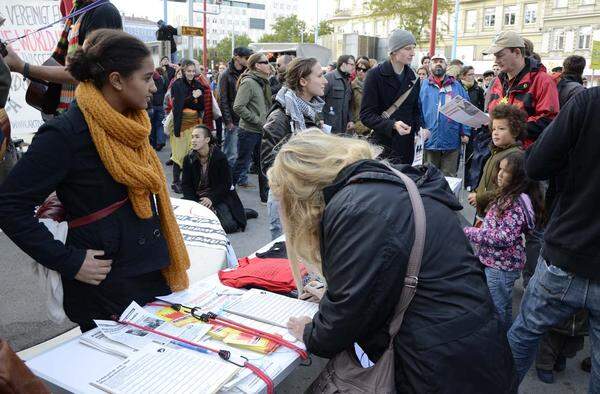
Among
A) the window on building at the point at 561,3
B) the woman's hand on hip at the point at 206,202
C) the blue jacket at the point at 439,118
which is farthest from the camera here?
the window on building at the point at 561,3

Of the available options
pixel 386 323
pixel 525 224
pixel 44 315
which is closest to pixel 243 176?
pixel 44 315

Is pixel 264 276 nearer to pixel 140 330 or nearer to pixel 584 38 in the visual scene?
pixel 140 330

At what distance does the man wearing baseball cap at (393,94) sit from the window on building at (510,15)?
50273 mm

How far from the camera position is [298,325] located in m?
1.85

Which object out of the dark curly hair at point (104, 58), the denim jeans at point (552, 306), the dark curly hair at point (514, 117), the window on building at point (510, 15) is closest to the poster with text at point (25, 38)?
the dark curly hair at point (104, 58)

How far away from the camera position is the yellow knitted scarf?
72.4 inches

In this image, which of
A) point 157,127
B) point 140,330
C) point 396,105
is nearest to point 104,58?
point 140,330

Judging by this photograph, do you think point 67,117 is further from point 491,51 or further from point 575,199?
point 491,51

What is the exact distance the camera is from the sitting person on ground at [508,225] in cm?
304

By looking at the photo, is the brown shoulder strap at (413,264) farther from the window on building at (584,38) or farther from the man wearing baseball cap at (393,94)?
the window on building at (584,38)

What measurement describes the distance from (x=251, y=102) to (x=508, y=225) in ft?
15.1

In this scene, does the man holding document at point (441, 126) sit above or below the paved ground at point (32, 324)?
above

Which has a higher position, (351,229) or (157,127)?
(351,229)

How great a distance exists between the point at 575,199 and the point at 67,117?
204cm
